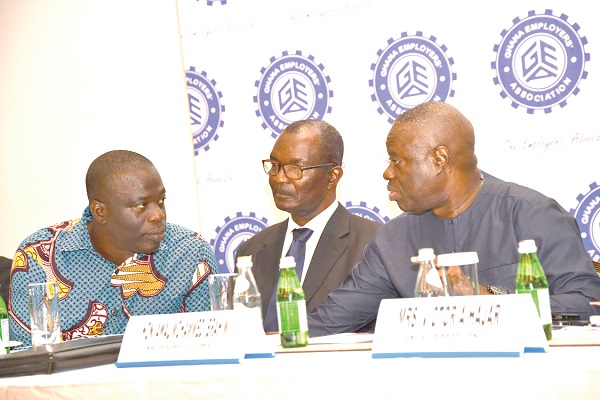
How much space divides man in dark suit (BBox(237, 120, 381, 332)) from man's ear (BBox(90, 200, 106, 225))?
746 millimetres

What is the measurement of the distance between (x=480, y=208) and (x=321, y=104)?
1.86 meters

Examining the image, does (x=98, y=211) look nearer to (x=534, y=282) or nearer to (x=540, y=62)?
(x=534, y=282)

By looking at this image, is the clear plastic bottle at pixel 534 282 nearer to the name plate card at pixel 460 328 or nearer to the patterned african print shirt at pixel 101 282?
the name plate card at pixel 460 328

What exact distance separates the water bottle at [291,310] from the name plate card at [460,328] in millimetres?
332

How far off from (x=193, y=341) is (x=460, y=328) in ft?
1.98

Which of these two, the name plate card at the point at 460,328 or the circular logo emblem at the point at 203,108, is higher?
the circular logo emblem at the point at 203,108

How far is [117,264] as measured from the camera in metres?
3.00

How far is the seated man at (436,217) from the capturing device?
2.46 metres

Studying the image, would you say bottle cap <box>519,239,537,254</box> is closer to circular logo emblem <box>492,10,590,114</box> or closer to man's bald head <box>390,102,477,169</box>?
man's bald head <box>390,102,477,169</box>

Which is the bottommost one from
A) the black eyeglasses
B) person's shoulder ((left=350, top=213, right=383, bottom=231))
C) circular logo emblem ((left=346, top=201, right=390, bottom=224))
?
circular logo emblem ((left=346, top=201, right=390, bottom=224))

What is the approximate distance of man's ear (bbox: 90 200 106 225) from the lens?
9.82 feet

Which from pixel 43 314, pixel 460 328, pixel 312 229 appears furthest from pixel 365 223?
pixel 460 328

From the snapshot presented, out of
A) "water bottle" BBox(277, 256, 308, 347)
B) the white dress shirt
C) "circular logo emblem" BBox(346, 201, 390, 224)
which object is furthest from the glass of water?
"circular logo emblem" BBox(346, 201, 390, 224)

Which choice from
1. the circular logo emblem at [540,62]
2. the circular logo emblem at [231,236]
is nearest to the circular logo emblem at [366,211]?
the circular logo emblem at [231,236]
